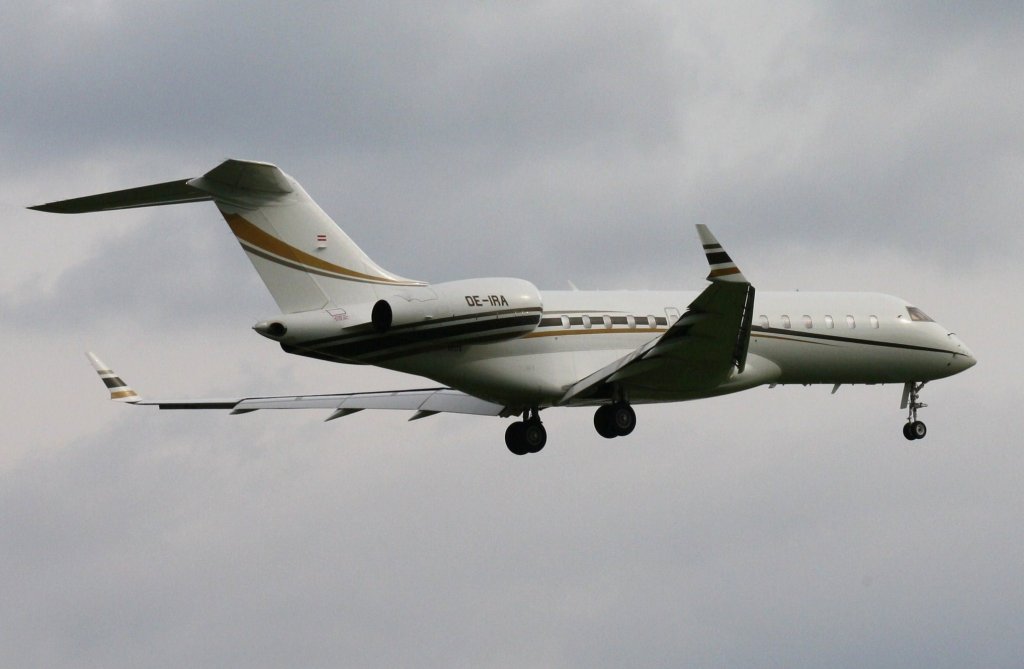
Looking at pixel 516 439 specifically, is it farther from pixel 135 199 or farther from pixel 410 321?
pixel 135 199

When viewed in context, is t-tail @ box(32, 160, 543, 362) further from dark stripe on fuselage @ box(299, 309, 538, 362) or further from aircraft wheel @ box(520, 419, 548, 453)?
aircraft wheel @ box(520, 419, 548, 453)

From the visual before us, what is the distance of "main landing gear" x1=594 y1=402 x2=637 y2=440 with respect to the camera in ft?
99.8

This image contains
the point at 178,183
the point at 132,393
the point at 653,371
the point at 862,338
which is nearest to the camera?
the point at 178,183

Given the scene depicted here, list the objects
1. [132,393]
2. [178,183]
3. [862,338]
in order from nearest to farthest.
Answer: [178,183] → [132,393] → [862,338]

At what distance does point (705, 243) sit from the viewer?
25891 millimetres

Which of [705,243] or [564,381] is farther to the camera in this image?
[564,381]

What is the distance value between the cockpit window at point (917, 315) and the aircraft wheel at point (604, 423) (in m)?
8.71

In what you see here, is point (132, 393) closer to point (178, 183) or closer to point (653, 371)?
point (178, 183)

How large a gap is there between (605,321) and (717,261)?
5.24 m

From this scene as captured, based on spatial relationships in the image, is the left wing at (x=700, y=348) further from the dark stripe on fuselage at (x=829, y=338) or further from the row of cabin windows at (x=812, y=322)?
the row of cabin windows at (x=812, y=322)

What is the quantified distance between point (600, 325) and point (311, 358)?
21.3ft

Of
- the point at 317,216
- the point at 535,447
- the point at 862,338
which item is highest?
the point at 317,216

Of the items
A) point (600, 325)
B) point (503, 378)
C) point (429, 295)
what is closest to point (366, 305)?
point (429, 295)

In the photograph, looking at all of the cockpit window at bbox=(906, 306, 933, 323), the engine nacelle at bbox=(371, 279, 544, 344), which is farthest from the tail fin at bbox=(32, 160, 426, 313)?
the cockpit window at bbox=(906, 306, 933, 323)
